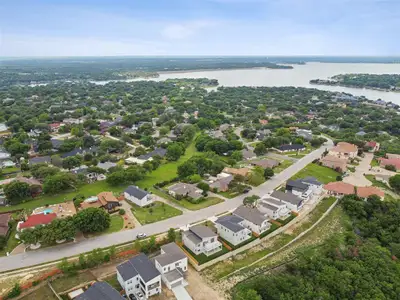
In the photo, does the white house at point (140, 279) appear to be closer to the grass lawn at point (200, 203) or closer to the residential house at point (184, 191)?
the grass lawn at point (200, 203)

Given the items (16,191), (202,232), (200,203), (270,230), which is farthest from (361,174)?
(16,191)

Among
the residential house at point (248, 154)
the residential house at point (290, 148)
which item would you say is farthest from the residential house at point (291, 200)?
the residential house at point (290, 148)

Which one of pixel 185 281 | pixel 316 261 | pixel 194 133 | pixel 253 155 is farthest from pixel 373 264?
pixel 194 133

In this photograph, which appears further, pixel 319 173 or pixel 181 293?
pixel 319 173

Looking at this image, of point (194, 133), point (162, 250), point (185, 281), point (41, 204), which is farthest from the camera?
point (194, 133)

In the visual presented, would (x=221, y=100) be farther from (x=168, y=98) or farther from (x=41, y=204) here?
(x=41, y=204)

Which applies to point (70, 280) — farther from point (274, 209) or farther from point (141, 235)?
point (274, 209)
